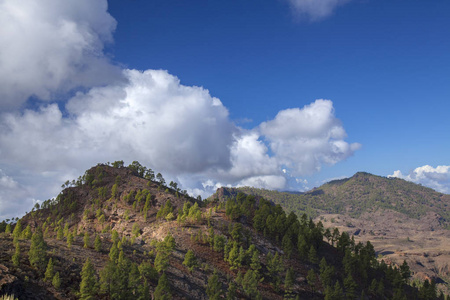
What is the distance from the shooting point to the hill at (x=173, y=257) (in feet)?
260

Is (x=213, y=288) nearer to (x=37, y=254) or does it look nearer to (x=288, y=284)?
(x=288, y=284)

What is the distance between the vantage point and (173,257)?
11844cm

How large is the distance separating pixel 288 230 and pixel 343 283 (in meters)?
39.0

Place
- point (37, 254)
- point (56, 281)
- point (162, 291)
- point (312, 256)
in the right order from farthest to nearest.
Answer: point (312, 256) < point (162, 291) < point (37, 254) < point (56, 281)

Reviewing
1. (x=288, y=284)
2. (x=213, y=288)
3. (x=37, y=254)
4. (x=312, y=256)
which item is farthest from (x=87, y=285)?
(x=312, y=256)

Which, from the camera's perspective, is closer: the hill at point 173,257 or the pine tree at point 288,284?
the hill at point 173,257

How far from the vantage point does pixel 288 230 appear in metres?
165

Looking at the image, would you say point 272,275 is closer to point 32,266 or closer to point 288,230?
point 288,230

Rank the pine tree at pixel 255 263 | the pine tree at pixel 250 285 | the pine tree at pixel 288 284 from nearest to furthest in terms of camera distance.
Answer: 1. the pine tree at pixel 250 285
2. the pine tree at pixel 288 284
3. the pine tree at pixel 255 263

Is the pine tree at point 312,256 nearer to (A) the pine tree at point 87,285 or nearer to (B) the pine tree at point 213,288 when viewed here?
(B) the pine tree at point 213,288

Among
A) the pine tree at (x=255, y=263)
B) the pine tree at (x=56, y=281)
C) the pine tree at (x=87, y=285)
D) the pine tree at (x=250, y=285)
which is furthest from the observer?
the pine tree at (x=255, y=263)

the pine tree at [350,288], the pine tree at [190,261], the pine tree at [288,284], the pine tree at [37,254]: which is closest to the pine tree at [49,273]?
the pine tree at [37,254]

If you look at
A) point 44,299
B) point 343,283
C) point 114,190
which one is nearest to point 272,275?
point 343,283

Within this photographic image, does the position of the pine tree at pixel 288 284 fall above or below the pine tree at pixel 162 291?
below
